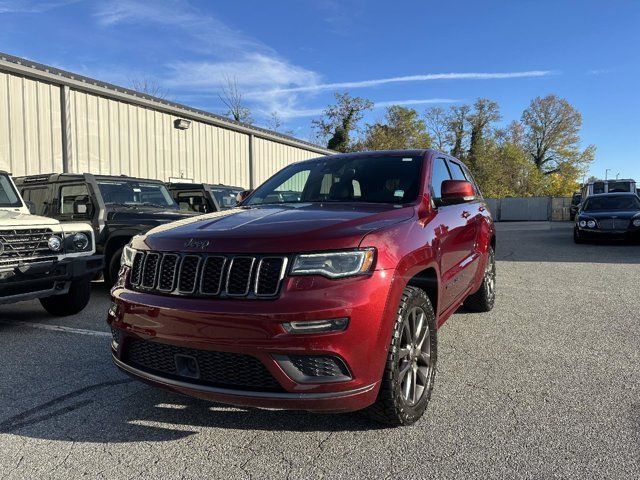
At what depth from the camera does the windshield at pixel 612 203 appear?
14.3 metres

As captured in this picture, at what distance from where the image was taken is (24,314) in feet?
19.7

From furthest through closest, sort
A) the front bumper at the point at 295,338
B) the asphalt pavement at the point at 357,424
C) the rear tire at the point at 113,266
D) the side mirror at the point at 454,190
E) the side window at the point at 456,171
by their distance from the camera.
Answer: the rear tire at the point at 113,266, the side window at the point at 456,171, the side mirror at the point at 454,190, the asphalt pavement at the point at 357,424, the front bumper at the point at 295,338

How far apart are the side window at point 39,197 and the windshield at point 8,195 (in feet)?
4.38

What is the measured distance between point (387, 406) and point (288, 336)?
731mm

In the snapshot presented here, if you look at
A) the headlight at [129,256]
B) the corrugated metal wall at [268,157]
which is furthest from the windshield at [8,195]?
the corrugated metal wall at [268,157]

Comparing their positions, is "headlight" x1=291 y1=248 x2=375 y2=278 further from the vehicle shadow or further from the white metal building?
the white metal building

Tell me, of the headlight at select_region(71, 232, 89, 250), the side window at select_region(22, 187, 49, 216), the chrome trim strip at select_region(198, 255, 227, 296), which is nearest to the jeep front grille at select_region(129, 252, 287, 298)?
the chrome trim strip at select_region(198, 255, 227, 296)

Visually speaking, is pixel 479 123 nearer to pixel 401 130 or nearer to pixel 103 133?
pixel 401 130

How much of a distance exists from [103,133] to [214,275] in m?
11.5

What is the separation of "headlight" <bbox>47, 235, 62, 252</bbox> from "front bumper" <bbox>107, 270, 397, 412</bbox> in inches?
133

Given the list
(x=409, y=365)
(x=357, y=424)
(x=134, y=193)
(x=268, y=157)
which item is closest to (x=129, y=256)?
(x=357, y=424)

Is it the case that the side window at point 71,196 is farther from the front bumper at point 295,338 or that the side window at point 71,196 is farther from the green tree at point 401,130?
the green tree at point 401,130

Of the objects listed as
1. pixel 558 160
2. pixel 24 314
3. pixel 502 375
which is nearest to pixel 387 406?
pixel 502 375

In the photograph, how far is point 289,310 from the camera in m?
2.32
